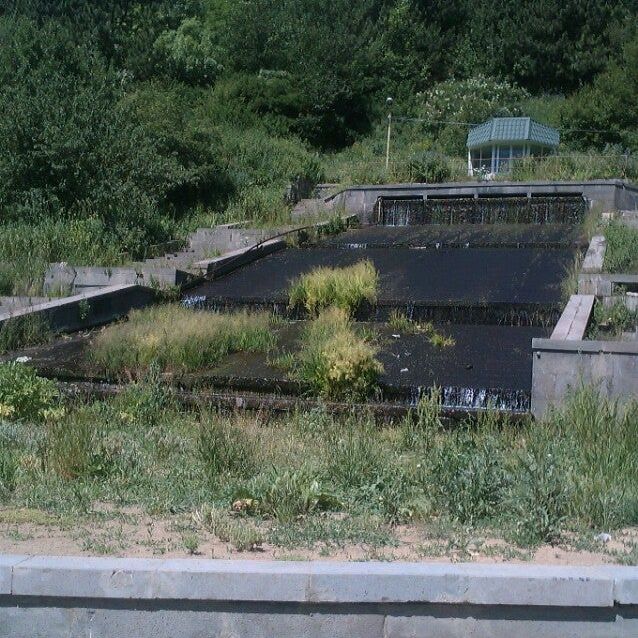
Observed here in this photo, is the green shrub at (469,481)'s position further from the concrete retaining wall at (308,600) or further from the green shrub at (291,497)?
the concrete retaining wall at (308,600)

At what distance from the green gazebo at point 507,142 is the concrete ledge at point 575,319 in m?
14.4

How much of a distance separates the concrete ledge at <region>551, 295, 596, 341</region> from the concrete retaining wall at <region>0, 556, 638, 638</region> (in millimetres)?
5956

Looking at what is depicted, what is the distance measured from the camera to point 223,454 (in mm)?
6762

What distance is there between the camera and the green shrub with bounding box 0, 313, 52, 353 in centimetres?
1286

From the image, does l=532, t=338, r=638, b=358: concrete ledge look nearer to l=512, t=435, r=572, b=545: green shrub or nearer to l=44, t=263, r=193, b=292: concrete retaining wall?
l=512, t=435, r=572, b=545: green shrub

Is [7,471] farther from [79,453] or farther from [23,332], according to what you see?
[23,332]

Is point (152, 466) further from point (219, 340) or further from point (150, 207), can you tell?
point (150, 207)

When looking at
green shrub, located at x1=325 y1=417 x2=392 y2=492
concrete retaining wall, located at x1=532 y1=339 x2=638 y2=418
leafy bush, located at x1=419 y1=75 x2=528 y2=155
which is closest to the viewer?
green shrub, located at x1=325 y1=417 x2=392 y2=492

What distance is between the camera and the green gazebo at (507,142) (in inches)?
1061

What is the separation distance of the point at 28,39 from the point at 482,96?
17.0 meters

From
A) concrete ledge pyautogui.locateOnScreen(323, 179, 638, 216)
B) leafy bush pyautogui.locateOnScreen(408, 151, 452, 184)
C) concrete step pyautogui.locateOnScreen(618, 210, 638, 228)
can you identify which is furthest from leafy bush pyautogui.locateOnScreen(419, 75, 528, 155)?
concrete step pyautogui.locateOnScreen(618, 210, 638, 228)

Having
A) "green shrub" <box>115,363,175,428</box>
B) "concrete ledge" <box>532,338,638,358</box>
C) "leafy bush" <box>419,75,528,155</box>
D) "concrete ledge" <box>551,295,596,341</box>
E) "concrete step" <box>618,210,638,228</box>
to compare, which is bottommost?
"green shrub" <box>115,363,175,428</box>

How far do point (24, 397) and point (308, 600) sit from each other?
5.65m

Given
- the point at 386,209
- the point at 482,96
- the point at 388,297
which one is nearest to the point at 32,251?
the point at 388,297
